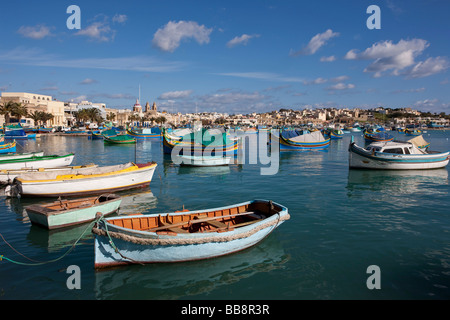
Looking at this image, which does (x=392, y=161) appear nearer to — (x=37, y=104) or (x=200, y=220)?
(x=200, y=220)

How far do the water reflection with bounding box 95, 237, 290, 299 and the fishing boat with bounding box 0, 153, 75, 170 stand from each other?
19690 millimetres

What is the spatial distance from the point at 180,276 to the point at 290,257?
3.89 m

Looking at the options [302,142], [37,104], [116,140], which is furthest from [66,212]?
[37,104]

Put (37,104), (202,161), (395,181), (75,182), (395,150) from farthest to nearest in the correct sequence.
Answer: (37,104) → (202,161) → (395,150) → (395,181) → (75,182)

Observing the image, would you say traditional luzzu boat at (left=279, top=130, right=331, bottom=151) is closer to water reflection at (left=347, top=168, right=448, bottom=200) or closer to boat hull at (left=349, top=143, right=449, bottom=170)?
boat hull at (left=349, top=143, right=449, bottom=170)

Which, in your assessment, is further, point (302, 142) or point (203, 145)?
point (302, 142)

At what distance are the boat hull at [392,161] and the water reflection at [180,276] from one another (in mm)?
21286

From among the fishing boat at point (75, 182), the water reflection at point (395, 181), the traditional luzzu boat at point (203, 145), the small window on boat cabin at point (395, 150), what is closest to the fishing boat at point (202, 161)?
the traditional luzzu boat at point (203, 145)

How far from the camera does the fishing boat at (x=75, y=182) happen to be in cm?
1741

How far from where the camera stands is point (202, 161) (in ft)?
102

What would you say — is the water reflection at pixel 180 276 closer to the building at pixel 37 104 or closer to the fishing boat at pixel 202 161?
the fishing boat at pixel 202 161

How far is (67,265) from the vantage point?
9.81m

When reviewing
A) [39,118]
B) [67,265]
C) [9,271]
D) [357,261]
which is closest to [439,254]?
[357,261]

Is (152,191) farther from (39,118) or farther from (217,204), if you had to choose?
(39,118)
